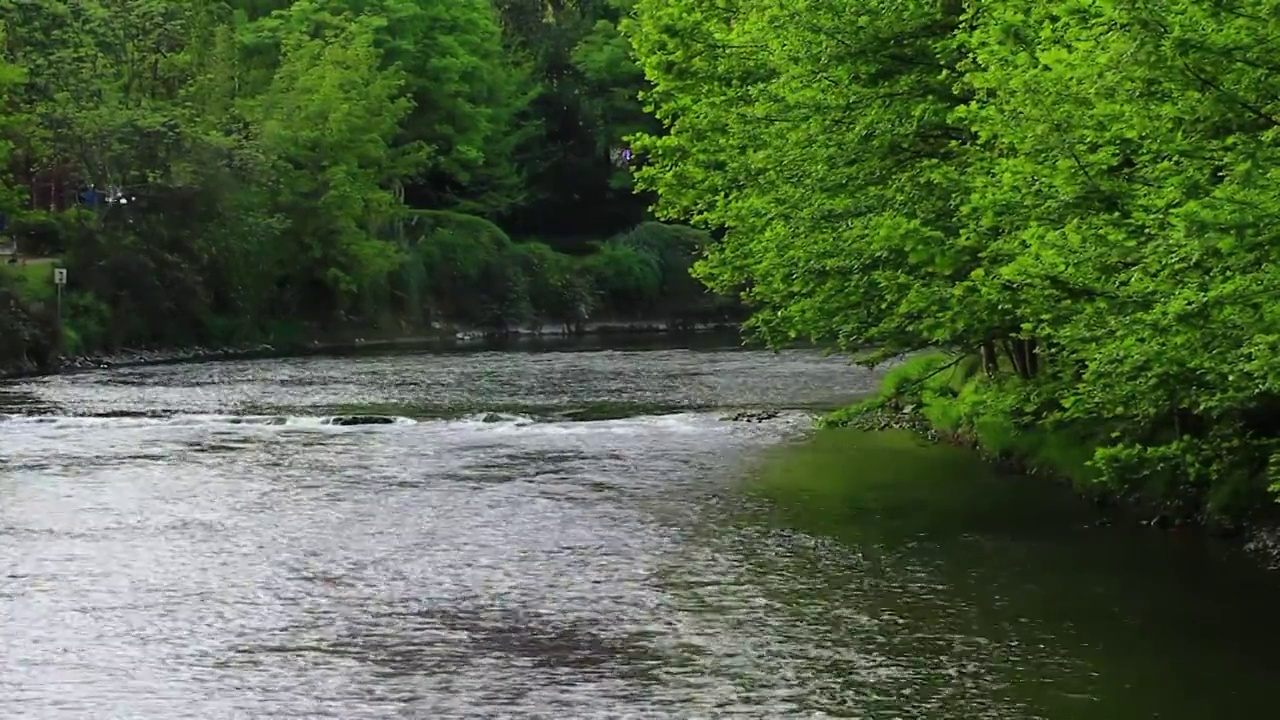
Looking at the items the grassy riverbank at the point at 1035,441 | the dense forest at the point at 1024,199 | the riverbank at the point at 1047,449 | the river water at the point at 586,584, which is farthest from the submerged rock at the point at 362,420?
the grassy riverbank at the point at 1035,441

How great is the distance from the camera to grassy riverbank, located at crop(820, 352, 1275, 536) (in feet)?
83.3

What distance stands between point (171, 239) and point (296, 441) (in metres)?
30.1

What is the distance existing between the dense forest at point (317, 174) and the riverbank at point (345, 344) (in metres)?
0.48

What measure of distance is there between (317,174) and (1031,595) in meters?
56.1

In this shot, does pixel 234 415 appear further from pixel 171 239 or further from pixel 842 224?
pixel 171 239

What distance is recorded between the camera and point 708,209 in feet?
132

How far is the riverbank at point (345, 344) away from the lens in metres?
59.8

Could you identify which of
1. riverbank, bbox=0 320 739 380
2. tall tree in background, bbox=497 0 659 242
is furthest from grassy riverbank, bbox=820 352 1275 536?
tall tree in background, bbox=497 0 659 242

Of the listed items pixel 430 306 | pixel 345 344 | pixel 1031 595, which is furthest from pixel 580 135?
pixel 1031 595

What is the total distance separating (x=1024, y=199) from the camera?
22.6 metres

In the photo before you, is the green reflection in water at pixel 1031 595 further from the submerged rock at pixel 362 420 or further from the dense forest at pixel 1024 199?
the submerged rock at pixel 362 420

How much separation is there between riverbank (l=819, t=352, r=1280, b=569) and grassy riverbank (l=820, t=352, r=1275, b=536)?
17 millimetres

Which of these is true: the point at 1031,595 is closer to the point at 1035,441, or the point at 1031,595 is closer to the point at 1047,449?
the point at 1047,449

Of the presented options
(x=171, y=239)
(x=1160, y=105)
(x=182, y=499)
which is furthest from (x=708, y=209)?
(x=171, y=239)
